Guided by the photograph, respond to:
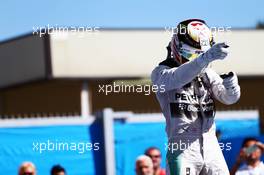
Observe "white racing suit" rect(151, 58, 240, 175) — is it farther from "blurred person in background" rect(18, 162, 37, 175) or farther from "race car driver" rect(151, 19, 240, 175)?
"blurred person in background" rect(18, 162, 37, 175)

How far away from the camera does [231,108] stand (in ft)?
79.6

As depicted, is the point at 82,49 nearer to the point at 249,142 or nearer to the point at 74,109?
the point at 74,109

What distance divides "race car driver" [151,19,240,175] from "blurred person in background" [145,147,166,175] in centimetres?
399

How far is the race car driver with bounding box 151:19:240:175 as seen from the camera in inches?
261

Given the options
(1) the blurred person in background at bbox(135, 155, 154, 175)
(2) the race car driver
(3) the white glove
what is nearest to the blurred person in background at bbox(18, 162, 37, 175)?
(1) the blurred person in background at bbox(135, 155, 154, 175)

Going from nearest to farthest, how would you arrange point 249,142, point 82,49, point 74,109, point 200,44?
point 200,44 < point 249,142 < point 82,49 < point 74,109

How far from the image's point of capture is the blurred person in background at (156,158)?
10773 millimetres

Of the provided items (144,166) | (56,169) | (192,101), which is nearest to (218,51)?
(192,101)

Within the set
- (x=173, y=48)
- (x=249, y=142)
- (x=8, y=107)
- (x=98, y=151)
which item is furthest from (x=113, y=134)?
(x=8, y=107)

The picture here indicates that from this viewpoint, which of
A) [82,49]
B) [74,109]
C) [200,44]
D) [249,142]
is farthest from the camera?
[74,109]

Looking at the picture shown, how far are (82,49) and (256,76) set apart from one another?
5021mm

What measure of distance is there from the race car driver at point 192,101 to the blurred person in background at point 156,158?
399 centimetres

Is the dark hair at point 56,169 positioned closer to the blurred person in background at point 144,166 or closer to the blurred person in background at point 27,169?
the blurred person in background at point 27,169

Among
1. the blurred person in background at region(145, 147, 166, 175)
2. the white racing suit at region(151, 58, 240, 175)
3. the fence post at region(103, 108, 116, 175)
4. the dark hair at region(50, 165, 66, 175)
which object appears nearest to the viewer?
the white racing suit at region(151, 58, 240, 175)
